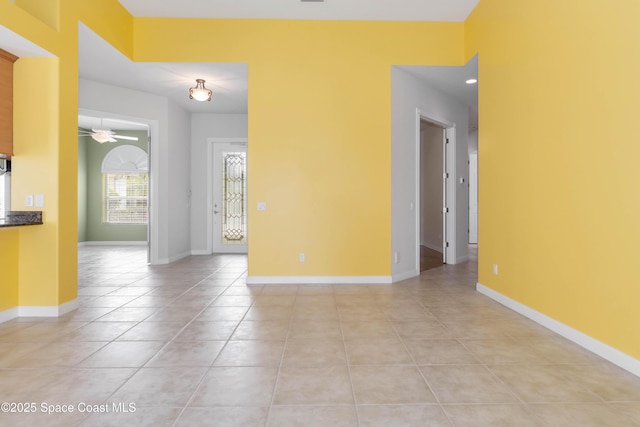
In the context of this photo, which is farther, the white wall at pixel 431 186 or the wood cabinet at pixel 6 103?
the white wall at pixel 431 186

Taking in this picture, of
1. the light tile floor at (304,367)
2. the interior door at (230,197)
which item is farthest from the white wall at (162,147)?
the light tile floor at (304,367)

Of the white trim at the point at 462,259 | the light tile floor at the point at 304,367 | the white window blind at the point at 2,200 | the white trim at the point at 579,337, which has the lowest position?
the light tile floor at the point at 304,367

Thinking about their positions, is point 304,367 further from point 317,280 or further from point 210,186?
point 210,186

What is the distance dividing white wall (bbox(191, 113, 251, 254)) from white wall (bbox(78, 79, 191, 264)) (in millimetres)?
355

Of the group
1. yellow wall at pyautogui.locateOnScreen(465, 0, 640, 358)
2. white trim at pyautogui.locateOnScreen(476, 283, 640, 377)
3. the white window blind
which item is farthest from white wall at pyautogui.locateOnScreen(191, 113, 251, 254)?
white trim at pyautogui.locateOnScreen(476, 283, 640, 377)

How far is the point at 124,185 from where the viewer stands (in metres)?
9.67

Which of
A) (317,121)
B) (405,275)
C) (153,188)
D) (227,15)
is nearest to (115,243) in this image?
(153,188)

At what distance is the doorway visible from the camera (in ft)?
22.4

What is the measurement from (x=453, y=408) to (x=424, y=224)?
7.32m

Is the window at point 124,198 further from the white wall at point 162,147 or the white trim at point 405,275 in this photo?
the white trim at point 405,275

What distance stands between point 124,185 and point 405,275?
8.22 meters

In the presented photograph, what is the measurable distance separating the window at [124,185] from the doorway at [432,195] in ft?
24.1

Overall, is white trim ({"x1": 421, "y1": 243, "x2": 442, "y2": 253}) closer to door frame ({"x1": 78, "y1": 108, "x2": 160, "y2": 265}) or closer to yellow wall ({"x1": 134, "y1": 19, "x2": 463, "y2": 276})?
yellow wall ({"x1": 134, "y1": 19, "x2": 463, "y2": 276})

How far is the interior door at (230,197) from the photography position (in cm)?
775
